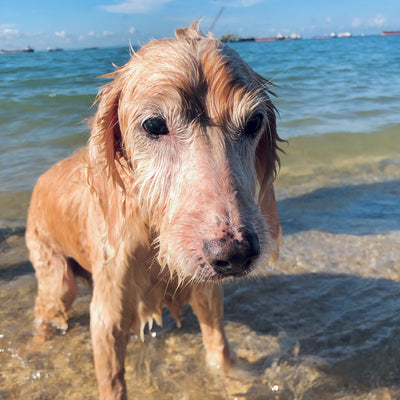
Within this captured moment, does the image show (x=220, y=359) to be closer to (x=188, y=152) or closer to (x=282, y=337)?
(x=282, y=337)

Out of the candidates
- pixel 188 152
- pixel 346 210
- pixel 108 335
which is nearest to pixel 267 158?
pixel 188 152

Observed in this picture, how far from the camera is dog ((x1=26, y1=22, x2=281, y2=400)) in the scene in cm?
195

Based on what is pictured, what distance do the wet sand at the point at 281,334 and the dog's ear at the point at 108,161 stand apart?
1.31 meters

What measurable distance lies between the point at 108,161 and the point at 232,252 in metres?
0.98

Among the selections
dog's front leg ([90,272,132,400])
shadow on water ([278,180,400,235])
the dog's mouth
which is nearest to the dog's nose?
the dog's mouth

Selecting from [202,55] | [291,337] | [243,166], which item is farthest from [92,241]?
[291,337]

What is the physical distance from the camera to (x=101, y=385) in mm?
2652

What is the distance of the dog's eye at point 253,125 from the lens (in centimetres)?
231

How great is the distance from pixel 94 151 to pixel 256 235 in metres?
1.10

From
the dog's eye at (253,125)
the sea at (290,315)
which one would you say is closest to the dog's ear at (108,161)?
the sea at (290,315)

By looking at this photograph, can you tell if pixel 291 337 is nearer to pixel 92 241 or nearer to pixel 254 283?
pixel 254 283

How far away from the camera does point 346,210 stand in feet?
19.1

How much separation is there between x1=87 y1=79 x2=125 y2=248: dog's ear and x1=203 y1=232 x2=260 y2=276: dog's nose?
31.4 inches

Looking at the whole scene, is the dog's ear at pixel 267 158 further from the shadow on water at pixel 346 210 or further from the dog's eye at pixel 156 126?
the shadow on water at pixel 346 210
